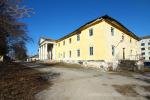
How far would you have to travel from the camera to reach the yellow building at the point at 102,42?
3500 centimetres

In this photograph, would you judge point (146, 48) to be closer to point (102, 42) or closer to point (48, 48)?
point (48, 48)

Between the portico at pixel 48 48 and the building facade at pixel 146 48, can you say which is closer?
the portico at pixel 48 48

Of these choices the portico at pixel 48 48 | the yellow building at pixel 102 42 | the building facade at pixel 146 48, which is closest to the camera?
the yellow building at pixel 102 42

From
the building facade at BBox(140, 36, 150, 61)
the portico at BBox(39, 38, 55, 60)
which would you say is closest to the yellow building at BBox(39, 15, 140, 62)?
the portico at BBox(39, 38, 55, 60)

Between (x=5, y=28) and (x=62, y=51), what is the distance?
37253mm

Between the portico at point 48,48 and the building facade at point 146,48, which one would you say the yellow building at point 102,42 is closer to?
the portico at point 48,48

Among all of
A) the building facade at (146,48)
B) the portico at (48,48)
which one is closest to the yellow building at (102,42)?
the portico at (48,48)

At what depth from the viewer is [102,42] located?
34969 mm

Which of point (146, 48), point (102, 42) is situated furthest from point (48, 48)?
point (146, 48)

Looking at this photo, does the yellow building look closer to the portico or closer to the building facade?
the portico

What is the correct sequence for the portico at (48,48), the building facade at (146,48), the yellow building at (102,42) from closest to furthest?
the yellow building at (102,42), the portico at (48,48), the building facade at (146,48)

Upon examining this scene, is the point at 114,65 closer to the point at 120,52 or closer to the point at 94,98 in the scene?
the point at 120,52

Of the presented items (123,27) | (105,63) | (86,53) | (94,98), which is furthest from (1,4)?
(123,27)

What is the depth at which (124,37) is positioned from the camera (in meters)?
40.3
